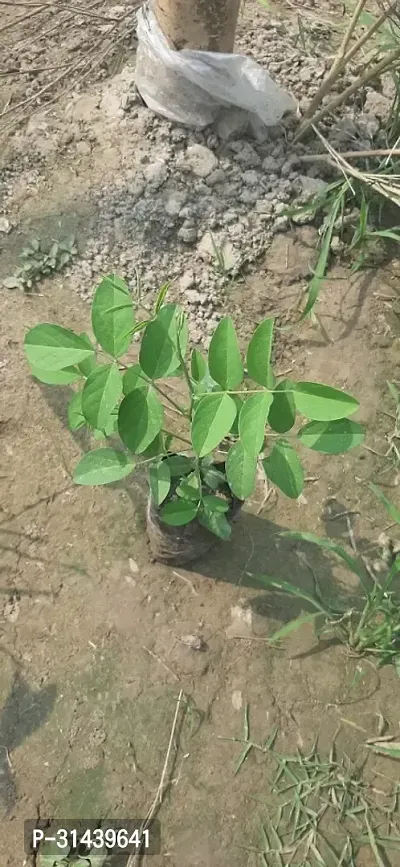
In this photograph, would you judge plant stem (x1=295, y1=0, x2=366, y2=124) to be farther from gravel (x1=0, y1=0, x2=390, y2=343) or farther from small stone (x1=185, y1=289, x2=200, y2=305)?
small stone (x1=185, y1=289, x2=200, y2=305)

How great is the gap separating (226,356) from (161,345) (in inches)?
4.4

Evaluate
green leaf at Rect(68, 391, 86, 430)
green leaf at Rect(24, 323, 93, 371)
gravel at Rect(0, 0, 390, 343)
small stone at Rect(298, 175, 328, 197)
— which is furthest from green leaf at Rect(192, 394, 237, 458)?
small stone at Rect(298, 175, 328, 197)

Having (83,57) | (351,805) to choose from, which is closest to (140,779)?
(351,805)

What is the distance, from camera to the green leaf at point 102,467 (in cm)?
128

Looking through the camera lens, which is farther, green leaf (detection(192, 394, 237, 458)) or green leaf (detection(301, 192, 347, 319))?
green leaf (detection(301, 192, 347, 319))

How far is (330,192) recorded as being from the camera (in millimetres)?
2188

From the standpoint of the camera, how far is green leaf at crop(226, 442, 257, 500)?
1158mm

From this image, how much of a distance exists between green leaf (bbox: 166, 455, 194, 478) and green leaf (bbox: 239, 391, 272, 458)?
30 centimetres

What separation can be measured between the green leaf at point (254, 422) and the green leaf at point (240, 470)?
0.05 meters

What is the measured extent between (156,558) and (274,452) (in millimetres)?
594

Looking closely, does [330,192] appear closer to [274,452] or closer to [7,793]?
[274,452]

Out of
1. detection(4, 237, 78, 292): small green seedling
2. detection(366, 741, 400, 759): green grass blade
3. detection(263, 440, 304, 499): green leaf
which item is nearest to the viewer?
detection(263, 440, 304, 499): green leaf

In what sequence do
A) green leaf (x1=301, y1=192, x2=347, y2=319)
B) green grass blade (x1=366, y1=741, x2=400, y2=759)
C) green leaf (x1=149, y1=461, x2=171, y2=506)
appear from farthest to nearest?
green leaf (x1=301, y1=192, x2=347, y2=319) → green grass blade (x1=366, y1=741, x2=400, y2=759) → green leaf (x1=149, y1=461, x2=171, y2=506)

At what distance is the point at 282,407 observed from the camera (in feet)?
3.73
